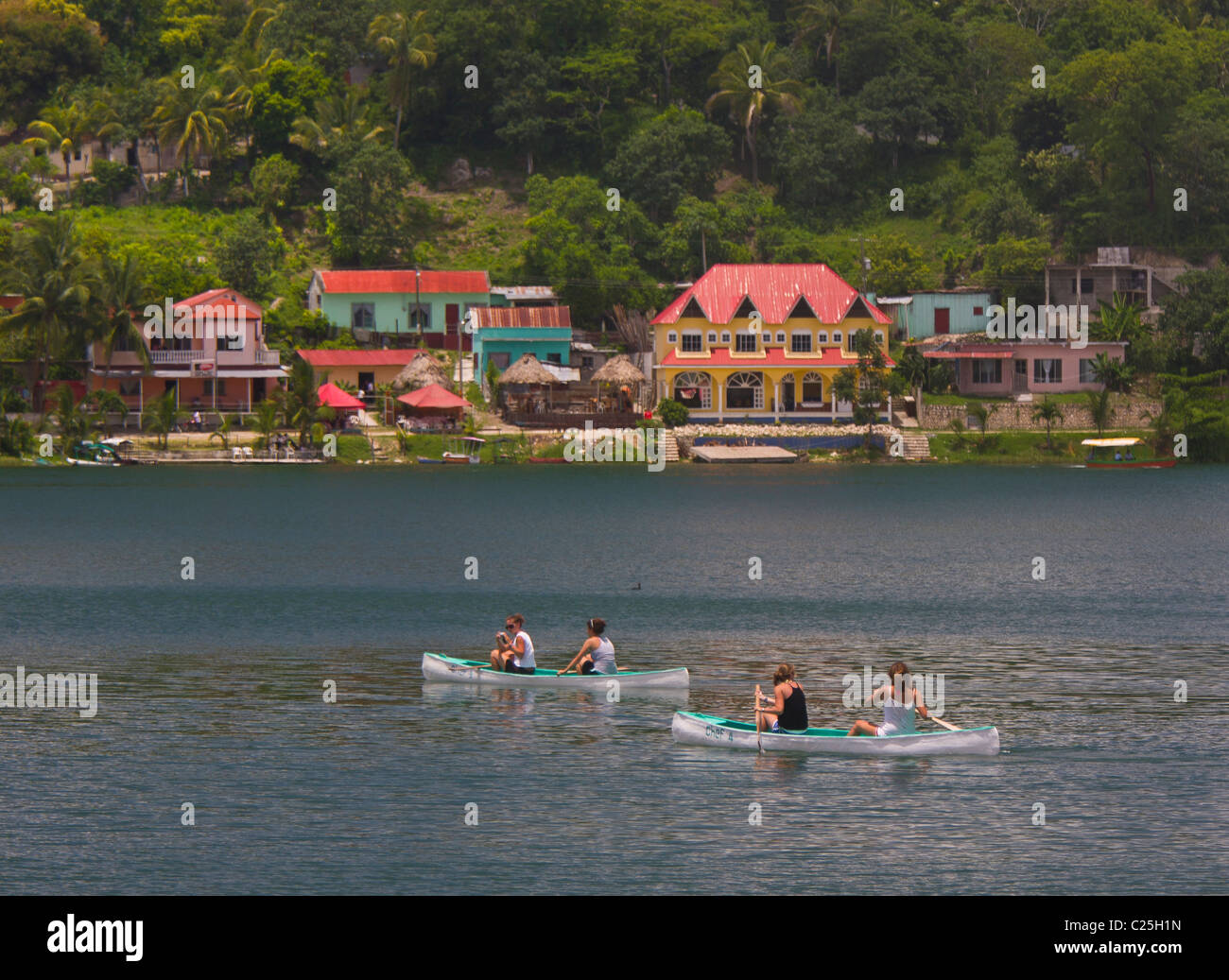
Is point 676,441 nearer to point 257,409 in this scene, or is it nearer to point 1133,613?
point 257,409

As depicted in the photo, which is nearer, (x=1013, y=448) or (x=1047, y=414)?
(x=1047, y=414)

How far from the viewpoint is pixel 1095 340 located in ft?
378

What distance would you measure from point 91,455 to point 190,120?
39.1 m

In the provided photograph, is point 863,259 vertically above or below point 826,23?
below

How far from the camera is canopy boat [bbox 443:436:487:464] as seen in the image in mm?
106188

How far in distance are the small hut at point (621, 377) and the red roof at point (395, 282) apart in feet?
45.8

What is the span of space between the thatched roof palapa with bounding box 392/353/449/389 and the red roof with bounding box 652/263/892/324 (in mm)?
16042

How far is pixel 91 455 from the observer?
103000mm

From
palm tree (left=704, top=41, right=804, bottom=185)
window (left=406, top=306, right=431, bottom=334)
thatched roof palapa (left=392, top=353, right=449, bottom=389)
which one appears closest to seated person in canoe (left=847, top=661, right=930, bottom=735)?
thatched roof palapa (left=392, top=353, right=449, bottom=389)

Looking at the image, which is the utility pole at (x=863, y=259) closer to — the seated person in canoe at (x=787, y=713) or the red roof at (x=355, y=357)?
the red roof at (x=355, y=357)

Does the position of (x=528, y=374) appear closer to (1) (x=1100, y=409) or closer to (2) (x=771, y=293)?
(2) (x=771, y=293)

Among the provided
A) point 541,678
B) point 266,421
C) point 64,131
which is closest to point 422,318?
point 266,421

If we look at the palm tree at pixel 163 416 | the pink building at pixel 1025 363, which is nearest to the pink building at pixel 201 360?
the palm tree at pixel 163 416

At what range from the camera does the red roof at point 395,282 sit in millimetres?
119812
